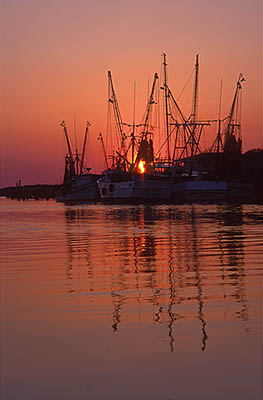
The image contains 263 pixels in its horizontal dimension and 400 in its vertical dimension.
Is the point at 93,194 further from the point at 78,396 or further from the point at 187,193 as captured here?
the point at 78,396

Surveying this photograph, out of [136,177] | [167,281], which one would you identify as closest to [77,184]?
[136,177]

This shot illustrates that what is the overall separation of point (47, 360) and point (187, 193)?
116 metres

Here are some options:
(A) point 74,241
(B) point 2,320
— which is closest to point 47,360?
(B) point 2,320

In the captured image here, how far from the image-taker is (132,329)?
10.1 meters

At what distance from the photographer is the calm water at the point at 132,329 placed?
7375 millimetres

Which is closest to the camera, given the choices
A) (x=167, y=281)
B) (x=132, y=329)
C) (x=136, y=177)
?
(x=132, y=329)

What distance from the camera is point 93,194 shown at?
168 metres

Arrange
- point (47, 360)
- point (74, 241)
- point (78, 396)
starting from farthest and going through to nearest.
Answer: point (74, 241) < point (47, 360) < point (78, 396)

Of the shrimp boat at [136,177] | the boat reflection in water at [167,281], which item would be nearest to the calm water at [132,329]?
the boat reflection in water at [167,281]

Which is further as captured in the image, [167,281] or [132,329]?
[167,281]

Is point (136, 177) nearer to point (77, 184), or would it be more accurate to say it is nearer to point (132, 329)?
point (77, 184)

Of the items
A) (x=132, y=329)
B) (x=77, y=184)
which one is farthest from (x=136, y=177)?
(x=132, y=329)

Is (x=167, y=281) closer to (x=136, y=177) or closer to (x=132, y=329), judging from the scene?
(x=132, y=329)

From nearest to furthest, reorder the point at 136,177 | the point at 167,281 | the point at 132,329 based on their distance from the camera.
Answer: the point at 132,329 < the point at 167,281 < the point at 136,177
